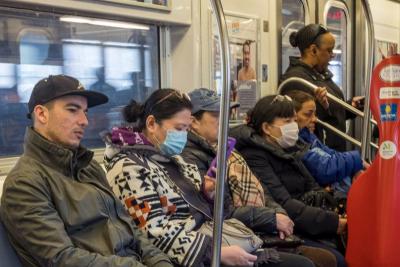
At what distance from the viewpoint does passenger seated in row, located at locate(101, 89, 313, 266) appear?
216 cm

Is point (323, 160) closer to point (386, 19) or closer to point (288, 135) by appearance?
point (288, 135)

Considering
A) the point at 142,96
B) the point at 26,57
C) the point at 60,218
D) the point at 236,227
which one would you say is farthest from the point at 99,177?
the point at 142,96

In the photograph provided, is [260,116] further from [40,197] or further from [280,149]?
[40,197]

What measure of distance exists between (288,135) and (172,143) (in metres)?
0.92

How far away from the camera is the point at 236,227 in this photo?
2408mm

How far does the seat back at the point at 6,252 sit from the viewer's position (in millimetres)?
1863

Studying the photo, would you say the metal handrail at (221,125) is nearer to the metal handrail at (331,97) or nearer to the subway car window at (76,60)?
the subway car window at (76,60)

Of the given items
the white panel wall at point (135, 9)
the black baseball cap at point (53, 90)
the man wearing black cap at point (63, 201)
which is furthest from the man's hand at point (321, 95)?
the black baseball cap at point (53, 90)

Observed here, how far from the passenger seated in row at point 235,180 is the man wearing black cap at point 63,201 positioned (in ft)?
2.09

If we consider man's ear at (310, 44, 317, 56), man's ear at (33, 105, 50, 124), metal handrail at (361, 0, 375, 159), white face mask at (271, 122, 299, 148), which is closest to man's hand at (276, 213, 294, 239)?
white face mask at (271, 122, 299, 148)

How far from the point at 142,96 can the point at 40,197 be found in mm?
1746

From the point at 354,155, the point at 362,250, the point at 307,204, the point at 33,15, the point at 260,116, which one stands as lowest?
the point at 362,250

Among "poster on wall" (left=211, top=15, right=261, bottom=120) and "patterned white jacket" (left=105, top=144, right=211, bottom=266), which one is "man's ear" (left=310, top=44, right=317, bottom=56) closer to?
"poster on wall" (left=211, top=15, right=261, bottom=120)

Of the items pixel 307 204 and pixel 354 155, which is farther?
pixel 354 155
